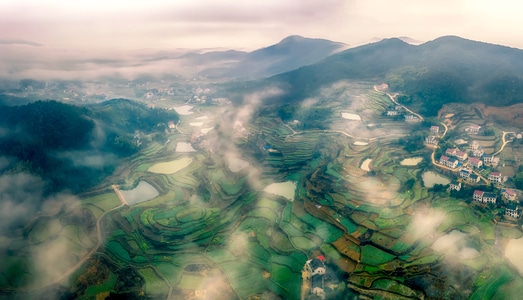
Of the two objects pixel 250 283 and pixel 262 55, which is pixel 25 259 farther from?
pixel 262 55

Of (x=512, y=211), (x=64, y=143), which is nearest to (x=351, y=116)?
(x=512, y=211)

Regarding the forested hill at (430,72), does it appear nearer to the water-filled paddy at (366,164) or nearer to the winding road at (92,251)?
the water-filled paddy at (366,164)

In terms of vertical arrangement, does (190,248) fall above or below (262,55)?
below

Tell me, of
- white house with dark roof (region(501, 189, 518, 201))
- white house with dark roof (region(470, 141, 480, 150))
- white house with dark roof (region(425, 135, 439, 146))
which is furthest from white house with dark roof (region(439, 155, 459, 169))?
white house with dark roof (region(501, 189, 518, 201))

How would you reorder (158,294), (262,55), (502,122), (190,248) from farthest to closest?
(262,55) < (502,122) < (190,248) < (158,294)

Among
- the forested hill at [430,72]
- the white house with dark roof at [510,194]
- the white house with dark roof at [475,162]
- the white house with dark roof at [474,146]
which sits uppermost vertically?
the forested hill at [430,72]

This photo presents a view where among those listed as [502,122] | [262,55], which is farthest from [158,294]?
[262,55]

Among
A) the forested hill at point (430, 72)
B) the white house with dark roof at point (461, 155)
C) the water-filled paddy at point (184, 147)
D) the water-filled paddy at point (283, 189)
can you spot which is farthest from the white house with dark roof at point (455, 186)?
the water-filled paddy at point (184, 147)
